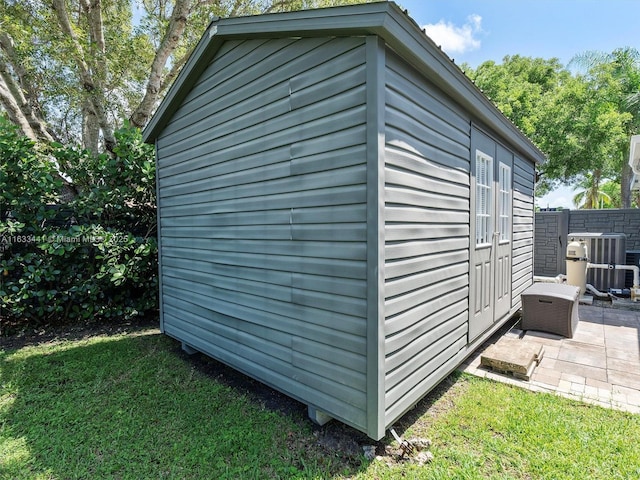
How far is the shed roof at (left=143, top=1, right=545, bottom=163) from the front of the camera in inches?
74.5

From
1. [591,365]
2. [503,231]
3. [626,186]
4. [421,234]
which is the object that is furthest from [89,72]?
[626,186]

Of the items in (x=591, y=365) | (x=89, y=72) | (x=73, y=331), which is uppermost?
(x=89, y=72)

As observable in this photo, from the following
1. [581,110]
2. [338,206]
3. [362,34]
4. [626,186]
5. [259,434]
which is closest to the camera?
[362,34]

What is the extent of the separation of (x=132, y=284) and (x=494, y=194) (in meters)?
5.23

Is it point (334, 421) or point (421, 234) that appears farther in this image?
point (334, 421)

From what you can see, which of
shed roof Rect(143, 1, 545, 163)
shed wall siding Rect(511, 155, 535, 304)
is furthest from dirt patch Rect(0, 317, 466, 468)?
shed roof Rect(143, 1, 545, 163)

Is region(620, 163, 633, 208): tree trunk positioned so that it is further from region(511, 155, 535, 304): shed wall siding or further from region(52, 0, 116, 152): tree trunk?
region(52, 0, 116, 152): tree trunk

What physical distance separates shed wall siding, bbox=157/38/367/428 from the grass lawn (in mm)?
287

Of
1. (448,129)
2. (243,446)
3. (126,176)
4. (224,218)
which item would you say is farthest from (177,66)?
(243,446)

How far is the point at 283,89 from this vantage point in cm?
249

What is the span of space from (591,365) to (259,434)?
10.7 feet

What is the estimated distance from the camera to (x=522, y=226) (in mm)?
4957

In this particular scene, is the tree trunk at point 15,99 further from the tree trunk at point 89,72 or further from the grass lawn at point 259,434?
the grass lawn at point 259,434

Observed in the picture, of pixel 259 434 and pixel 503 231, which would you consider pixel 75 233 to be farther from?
pixel 503 231
